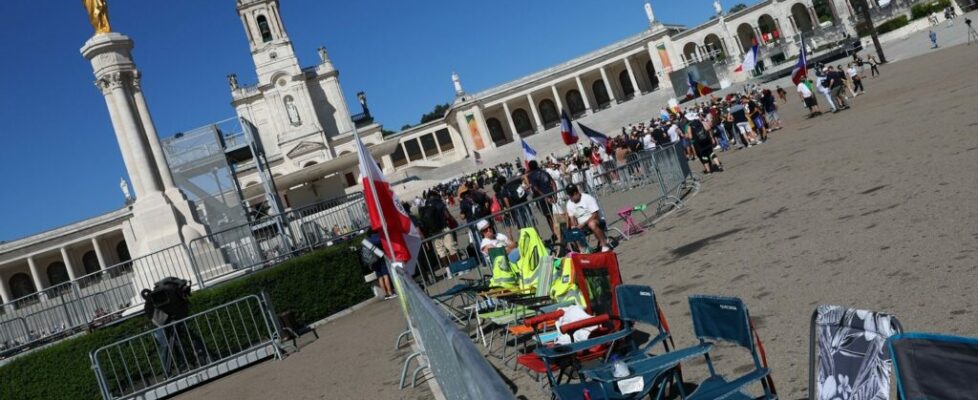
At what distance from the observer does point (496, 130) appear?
313ft

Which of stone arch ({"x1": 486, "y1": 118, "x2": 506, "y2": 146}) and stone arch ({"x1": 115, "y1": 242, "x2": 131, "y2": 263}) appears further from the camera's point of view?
stone arch ({"x1": 486, "y1": 118, "x2": 506, "y2": 146})

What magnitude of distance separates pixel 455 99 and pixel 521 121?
1143cm

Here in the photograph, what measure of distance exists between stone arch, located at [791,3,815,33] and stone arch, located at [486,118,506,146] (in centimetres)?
3380

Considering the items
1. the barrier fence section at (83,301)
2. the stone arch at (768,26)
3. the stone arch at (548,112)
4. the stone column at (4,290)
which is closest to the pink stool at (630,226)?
the barrier fence section at (83,301)

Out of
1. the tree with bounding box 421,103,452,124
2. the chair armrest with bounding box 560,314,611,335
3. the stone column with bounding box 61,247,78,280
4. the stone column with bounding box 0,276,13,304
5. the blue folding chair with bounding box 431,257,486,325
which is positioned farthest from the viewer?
the tree with bounding box 421,103,452,124

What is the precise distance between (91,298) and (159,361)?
3.88 metres

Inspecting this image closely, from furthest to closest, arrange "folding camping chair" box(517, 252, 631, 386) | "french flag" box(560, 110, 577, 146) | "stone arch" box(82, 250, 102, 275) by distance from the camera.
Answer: "stone arch" box(82, 250, 102, 275)
"french flag" box(560, 110, 577, 146)
"folding camping chair" box(517, 252, 631, 386)

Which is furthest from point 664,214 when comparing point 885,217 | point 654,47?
point 654,47

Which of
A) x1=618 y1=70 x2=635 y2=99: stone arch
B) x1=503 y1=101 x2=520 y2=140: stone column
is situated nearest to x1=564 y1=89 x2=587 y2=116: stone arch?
x1=618 y1=70 x2=635 y2=99: stone arch

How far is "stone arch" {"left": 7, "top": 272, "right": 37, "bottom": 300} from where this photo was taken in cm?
6444

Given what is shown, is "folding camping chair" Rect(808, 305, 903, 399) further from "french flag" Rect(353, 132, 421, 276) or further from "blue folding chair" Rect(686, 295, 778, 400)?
"french flag" Rect(353, 132, 421, 276)

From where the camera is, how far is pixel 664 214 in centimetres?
1514

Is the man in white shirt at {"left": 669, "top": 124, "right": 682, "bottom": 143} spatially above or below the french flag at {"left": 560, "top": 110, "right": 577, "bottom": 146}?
below

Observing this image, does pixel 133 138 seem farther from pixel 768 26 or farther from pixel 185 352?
pixel 768 26
